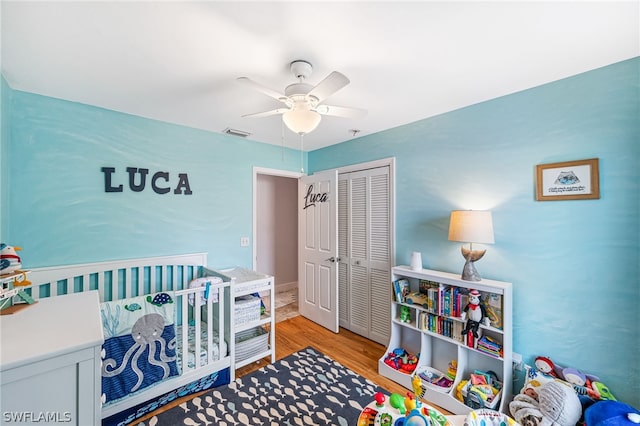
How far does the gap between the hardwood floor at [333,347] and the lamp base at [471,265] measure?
106cm

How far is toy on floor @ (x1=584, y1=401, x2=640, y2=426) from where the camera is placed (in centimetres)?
137

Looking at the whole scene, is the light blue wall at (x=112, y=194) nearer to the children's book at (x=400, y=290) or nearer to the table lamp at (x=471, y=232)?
the children's book at (x=400, y=290)

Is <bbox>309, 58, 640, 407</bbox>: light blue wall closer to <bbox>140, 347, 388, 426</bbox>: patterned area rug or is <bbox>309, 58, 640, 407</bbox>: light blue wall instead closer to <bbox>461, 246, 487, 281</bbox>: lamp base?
<bbox>461, 246, 487, 281</bbox>: lamp base

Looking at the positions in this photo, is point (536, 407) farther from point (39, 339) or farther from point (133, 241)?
point (133, 241)

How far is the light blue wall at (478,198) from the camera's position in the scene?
1.62 m

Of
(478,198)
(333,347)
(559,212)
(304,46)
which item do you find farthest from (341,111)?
(333,347)

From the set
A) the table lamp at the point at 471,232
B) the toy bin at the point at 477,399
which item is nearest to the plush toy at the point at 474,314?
the table lamp at the point at 471,232

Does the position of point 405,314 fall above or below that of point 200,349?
above

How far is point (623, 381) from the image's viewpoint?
160 centimetres

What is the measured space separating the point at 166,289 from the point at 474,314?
2.80 meters

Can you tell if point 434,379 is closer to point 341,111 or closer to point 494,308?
point 494,308

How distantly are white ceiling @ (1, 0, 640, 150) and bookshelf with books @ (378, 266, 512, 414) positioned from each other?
154cm

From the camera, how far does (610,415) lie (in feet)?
4.63

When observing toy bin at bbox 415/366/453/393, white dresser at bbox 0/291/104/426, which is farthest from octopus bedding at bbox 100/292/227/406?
toy bin at bbox 415/366/453/393
